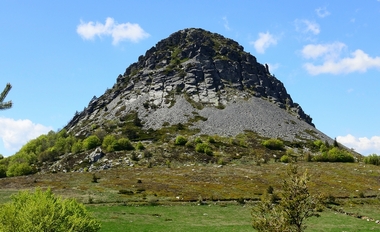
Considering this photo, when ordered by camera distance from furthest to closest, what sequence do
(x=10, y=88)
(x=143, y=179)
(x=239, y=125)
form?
(x=239, y=125) < (x=143, y=179) < (x=10, y=88)

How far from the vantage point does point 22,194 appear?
24.6m

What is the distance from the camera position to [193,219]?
144 feet

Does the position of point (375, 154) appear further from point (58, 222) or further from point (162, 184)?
point (58, 222)

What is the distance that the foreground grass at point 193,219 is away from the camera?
1512 inches

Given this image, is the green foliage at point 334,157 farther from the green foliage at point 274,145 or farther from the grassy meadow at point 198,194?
the green foliage at point 274,145

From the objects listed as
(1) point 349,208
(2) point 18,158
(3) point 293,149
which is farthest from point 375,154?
(2) point 18,158

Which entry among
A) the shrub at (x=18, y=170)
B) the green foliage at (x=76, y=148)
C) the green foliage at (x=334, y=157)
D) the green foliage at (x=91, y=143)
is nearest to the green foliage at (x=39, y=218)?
the shrub at (x=18, y=170)

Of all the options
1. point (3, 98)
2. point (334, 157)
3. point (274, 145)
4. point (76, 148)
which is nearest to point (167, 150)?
point (76, 148)

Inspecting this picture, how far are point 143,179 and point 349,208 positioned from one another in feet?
140


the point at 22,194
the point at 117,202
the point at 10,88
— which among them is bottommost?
the point at 117,202

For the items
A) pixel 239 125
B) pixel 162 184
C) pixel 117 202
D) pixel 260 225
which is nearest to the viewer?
pixel 260 225

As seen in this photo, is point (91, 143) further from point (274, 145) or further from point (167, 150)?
point (274, 145)

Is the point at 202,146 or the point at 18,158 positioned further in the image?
the point at 18,158

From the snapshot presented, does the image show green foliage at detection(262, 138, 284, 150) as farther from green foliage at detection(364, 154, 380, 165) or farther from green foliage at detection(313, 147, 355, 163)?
green foliage at detection(364, 154, 380, 165)
